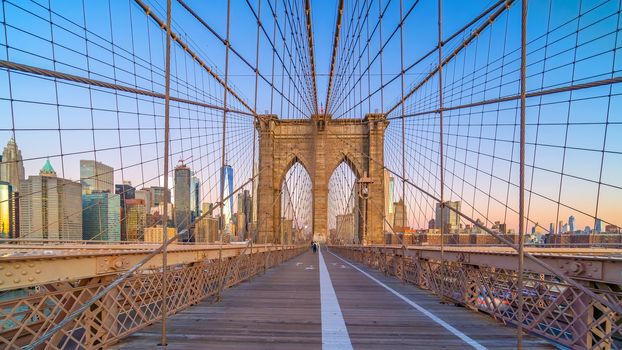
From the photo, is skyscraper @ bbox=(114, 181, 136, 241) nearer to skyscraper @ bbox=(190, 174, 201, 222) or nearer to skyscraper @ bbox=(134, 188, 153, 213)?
skyscraper @ bbox=(134, 188, 153, 213)

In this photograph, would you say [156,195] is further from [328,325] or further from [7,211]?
[328,325]

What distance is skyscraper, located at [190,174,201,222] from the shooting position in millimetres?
10320

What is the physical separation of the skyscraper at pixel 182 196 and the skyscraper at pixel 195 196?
10.3 inches

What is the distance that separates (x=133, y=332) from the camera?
4.25 meters

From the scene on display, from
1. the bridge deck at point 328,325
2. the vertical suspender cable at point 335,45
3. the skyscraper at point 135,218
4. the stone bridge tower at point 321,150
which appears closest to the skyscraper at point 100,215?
the skyscraper at point 135,218

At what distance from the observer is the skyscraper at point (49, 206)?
16.6 ft

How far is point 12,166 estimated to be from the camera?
14.7ft

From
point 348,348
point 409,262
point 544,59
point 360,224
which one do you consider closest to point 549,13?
point 544,59

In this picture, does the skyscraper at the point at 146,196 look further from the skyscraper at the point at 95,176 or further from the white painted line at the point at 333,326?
the white painted line at the point at 333,326

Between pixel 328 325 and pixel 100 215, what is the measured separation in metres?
4.60

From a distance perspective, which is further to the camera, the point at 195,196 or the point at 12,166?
the point at 195,196

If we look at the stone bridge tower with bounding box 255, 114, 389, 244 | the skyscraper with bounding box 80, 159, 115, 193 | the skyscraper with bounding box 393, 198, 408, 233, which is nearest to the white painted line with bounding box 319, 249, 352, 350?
the skyscraper with bounding box 393, 198, 408, 233

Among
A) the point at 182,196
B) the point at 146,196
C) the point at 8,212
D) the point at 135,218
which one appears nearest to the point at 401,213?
the point at 182,196

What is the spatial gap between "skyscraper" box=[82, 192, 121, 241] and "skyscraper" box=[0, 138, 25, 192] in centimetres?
170
